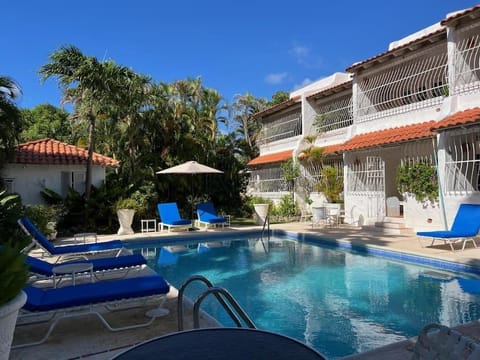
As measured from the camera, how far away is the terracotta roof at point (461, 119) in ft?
38.5

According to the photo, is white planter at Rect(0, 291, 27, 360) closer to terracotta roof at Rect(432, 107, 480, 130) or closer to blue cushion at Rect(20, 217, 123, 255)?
blue cushion at Rect(20, 217, 123, 255)

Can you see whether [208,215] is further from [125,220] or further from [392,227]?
[392,227]

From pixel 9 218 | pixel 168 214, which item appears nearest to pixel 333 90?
pixel 168 214

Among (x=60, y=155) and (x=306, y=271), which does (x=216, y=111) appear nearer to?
(x=60, y=155)

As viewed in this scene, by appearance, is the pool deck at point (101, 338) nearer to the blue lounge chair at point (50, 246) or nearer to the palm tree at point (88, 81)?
the blue lounge chair at point (50, 246)

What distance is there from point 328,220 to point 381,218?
2431 mm

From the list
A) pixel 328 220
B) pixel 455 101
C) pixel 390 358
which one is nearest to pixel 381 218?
pixel 328 220

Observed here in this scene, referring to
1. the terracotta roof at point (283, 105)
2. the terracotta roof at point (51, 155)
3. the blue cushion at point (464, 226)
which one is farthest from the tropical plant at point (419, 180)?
the terracotta roof at point (51, 155)

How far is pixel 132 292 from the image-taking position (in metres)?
5.22

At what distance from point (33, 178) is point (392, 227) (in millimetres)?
15615

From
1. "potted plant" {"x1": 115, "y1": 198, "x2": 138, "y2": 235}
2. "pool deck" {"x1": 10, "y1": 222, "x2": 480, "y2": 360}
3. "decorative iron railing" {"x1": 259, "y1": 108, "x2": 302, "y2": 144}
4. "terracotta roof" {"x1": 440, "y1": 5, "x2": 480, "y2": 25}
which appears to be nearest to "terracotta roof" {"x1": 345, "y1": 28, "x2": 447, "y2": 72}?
"terracotta roof" {"x1": 440, "y1": 5, "x2": 480, "y2": 25}

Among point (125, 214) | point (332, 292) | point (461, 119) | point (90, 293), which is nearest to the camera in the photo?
point (90, 293)

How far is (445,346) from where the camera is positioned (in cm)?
209

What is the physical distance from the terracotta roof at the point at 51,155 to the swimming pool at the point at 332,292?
7011 mm
